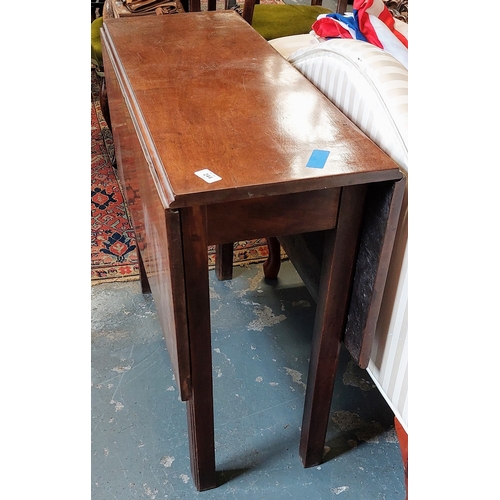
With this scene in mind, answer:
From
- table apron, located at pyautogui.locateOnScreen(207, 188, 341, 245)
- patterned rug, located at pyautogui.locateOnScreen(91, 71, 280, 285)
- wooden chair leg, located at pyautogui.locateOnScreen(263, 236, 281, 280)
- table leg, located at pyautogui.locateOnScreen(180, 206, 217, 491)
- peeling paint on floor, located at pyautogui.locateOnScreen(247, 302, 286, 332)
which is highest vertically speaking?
table apron, located at pyautogui.locateOnScreen(207, 188, 341, 245)

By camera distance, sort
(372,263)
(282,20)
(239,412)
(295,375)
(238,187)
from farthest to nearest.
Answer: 1. (282,20)
2. (295,375)
3. (239,412)
4. (372,263)
5. (238,187)

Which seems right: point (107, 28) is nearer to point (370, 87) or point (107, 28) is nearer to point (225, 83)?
point (225, 83)

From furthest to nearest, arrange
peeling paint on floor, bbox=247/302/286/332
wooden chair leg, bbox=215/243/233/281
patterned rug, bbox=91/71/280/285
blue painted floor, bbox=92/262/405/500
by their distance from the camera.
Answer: patterned rug, bbox=91/71/280/285, wooden chair leg, bbox=215/243/233/281, peeling paint on floor, bbox=247/302/286/332, blue painted floor, bbox=92/262/405/500

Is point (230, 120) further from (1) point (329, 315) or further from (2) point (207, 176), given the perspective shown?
(1) point (329, 315)

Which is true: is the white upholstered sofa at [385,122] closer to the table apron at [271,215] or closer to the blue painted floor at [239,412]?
the table apron at [271,215]

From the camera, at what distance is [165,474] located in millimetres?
1356

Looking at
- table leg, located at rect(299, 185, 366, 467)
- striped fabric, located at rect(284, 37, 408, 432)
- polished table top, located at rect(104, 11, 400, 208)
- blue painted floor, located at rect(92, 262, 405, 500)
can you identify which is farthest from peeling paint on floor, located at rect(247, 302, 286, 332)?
polished table top, located at rect(104, 11, 400, 208)

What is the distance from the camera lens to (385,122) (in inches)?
41.4

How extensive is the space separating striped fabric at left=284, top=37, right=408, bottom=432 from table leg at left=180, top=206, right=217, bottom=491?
361 mm

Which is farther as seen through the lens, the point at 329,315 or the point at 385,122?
the point at 329,315

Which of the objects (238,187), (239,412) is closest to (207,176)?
(238,187)

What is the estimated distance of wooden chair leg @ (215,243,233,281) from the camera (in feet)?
6.19

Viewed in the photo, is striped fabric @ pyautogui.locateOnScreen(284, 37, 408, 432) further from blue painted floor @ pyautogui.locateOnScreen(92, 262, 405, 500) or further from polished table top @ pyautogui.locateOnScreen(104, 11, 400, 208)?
blue painted floor @ pyautogui.locateOnScreen(92, 262, 405, 500)

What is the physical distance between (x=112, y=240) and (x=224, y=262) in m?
0.51
